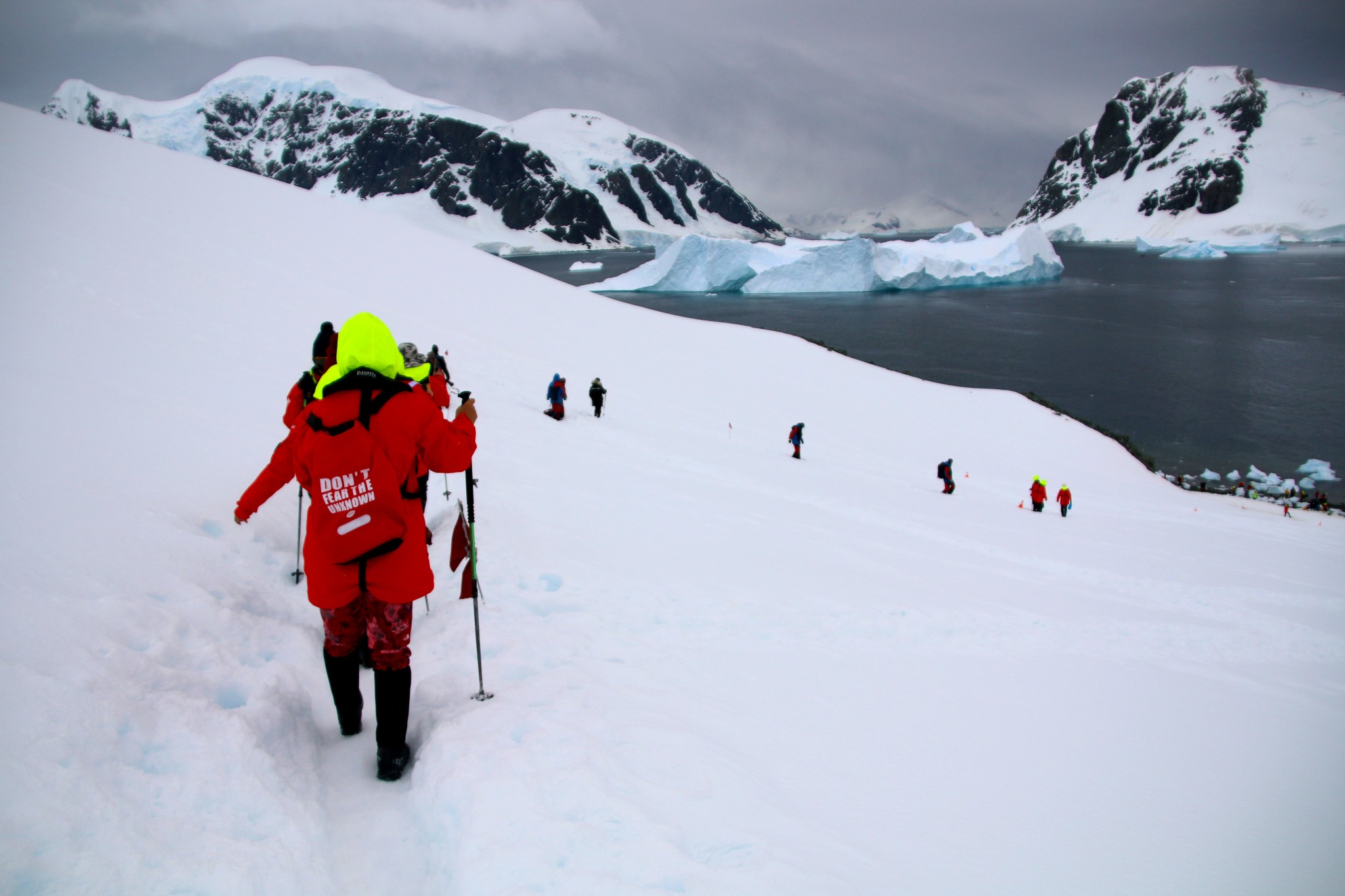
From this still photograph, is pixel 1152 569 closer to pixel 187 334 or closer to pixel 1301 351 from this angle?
pixel 187 334

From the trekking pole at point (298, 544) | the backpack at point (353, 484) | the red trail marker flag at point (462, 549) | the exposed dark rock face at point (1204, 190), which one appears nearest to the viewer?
the backpack at point (353, 484)

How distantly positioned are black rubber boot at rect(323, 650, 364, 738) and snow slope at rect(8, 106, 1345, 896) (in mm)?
108

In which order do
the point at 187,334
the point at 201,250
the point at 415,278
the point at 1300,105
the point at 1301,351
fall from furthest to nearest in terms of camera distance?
1. the point at 1300,105
2. the point at 1301,351
3. the point at 415,278
4. the point at 201,250
5. the point at 187,334

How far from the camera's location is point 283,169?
196000 millimetres

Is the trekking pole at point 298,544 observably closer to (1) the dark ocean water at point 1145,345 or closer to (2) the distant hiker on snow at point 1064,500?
(2) the distant hiker on snow at point 1064,500

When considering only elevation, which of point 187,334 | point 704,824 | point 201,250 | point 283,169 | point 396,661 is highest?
point 283,169

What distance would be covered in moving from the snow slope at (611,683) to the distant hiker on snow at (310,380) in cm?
96

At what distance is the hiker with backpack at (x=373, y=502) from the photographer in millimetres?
2428

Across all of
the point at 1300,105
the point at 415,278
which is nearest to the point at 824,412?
the point at 415,278

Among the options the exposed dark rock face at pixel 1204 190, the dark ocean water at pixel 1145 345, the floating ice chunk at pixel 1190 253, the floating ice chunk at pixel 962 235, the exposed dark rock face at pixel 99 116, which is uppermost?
the exposed dark rock face at pixel 99 116

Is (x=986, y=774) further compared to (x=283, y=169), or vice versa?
(x=283, y=169)

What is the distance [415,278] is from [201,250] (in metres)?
7.06

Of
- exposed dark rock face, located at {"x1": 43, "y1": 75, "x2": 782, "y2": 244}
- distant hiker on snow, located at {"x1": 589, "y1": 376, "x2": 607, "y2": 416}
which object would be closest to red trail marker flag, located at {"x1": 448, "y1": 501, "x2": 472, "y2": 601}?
distant hiker on snow, located at {"x1": 589, "y1": 376, "x2": 607, "y2": 416}

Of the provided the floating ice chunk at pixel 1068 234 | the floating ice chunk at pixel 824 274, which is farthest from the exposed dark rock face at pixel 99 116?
the floating ice chunk at pixel 1068 234
